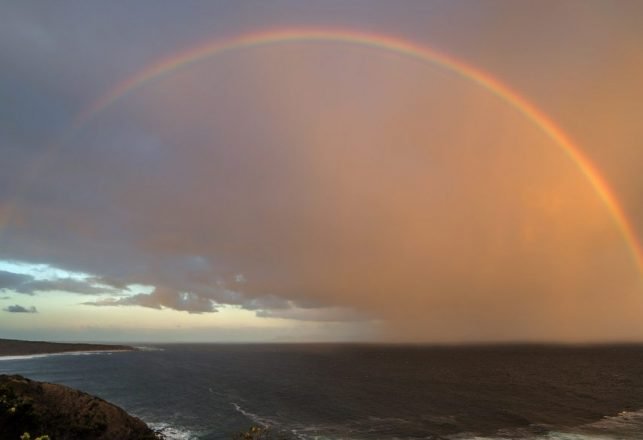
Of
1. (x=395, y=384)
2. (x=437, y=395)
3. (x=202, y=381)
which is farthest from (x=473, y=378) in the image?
(x=202, y=381)

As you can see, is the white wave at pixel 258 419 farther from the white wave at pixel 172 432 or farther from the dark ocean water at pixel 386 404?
the white wave at pixel 172 432

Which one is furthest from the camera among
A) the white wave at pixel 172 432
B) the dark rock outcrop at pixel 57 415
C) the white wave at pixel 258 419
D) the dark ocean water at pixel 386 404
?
the white wave at pixel 258 419

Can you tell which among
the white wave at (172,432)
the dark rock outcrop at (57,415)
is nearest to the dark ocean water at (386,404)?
the white wave at (172,432)

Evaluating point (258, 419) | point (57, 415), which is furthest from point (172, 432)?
point (57, 415)

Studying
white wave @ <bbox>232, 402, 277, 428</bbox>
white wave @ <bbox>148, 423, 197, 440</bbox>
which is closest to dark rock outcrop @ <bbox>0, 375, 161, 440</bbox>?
white wave @ <bbox>148, 423, 197, 440</bbox>

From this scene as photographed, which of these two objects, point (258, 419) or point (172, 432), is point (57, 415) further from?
point (258, 419)

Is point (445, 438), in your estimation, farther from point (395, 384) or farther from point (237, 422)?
point (395, 384)
